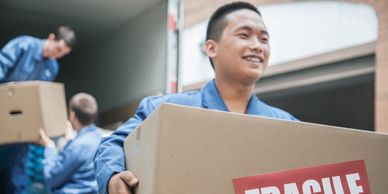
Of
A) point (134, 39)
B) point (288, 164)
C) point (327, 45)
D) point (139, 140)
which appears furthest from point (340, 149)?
point (327, 45)

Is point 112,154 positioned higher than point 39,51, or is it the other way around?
point 39,51

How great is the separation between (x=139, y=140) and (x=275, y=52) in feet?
12.4

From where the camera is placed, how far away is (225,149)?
3.83 feet

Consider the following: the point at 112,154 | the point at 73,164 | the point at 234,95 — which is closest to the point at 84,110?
the point at 73,164

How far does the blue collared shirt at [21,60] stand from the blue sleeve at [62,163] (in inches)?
21.8

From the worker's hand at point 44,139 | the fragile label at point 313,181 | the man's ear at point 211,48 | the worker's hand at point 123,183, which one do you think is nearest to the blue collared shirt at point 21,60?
the worker's hand at point 44,139

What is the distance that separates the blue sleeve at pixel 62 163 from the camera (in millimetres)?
3324

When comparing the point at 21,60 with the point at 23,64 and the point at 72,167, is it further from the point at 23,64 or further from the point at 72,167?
the point at 72,167

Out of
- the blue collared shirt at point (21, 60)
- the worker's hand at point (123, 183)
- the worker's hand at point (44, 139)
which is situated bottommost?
the worker's hand at point (123, 183)

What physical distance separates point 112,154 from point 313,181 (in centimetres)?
57

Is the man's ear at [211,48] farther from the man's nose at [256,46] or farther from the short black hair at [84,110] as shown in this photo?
the short black hair at [84,110]

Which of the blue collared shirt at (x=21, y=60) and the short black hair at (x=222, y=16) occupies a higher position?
the blue collared shirt at (x=21, y=60)

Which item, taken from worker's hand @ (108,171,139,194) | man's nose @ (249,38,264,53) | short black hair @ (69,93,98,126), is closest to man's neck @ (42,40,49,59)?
short black hair @ (69,93,98,126)

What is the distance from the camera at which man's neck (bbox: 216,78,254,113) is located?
177 centimetres
